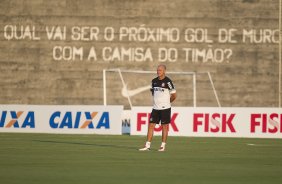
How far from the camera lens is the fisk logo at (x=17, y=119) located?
1217 inches

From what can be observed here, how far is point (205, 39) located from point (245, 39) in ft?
5.97

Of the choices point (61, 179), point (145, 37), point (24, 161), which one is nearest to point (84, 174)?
point (61, 179)

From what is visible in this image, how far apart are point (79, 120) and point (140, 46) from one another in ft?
36.0

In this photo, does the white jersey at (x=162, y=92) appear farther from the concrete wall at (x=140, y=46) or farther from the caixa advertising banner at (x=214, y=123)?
the concrete wall at (x=140, y=46)

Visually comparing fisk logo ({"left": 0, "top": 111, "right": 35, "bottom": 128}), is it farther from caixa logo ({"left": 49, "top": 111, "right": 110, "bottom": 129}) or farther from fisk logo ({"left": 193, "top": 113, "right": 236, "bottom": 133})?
fisk logo ({"left": 193, "top": 113, "right": 236, "bottom": 133})

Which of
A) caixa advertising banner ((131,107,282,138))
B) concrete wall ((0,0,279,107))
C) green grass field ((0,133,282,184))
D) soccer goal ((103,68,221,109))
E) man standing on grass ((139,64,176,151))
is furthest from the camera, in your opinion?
soccer goal ((103,68,221,109))

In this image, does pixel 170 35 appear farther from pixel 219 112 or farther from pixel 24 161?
pixel 24 161

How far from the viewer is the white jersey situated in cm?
2133

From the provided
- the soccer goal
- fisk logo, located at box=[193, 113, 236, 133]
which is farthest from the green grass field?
the soccer goal

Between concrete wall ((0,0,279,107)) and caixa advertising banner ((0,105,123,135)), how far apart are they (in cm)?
1005

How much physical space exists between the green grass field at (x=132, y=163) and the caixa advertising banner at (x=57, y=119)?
5.63 m

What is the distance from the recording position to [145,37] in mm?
41438

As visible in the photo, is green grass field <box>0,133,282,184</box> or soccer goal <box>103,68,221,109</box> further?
soccer goal <box>103,68,221,109</box>

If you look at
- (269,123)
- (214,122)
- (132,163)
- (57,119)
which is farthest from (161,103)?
(269,123)
